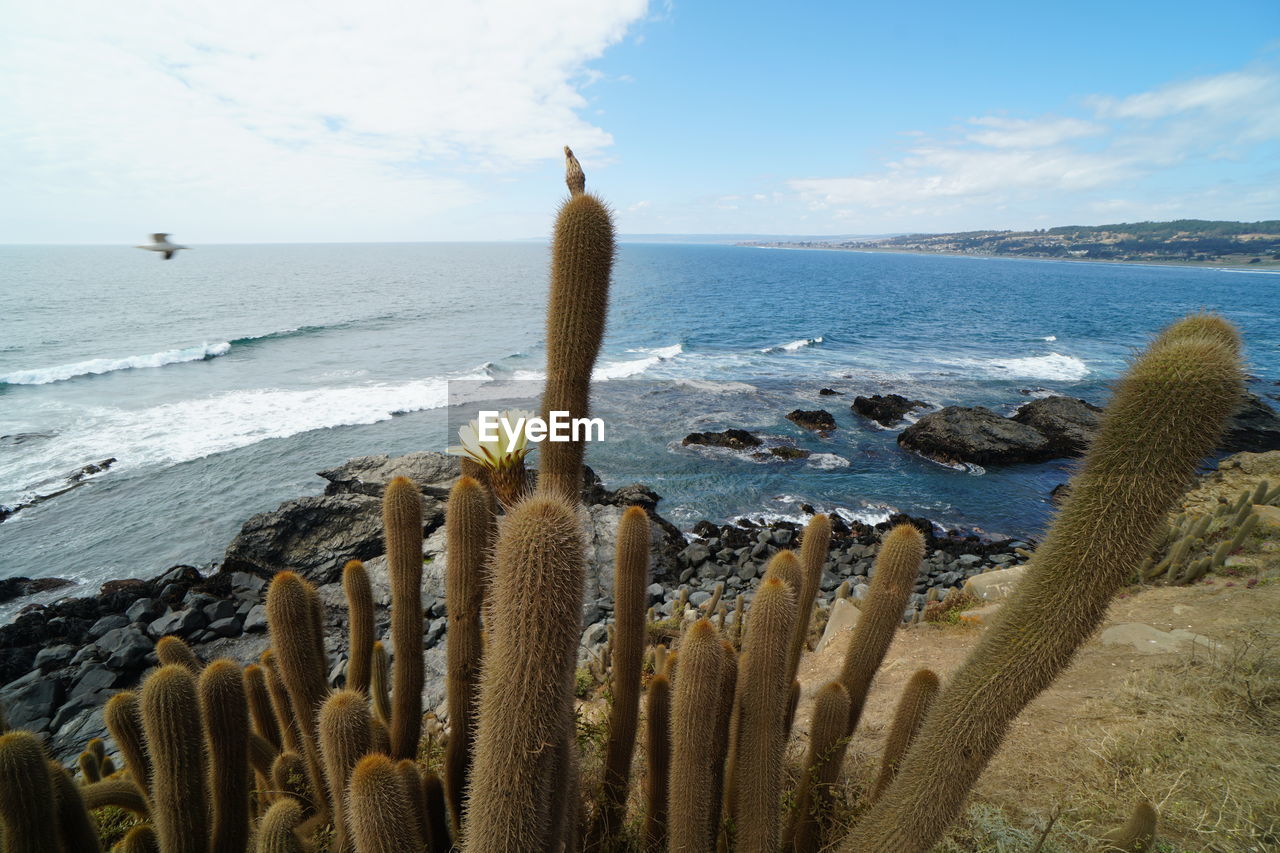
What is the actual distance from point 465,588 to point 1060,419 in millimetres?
27461

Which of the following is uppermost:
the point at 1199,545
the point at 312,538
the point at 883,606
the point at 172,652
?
the point at 883,606

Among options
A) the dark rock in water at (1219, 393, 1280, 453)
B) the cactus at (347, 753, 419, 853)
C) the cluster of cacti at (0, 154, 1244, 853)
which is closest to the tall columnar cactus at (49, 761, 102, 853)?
the cluster of cacti at (0, 154, 1244, 853)

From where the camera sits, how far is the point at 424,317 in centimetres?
5178

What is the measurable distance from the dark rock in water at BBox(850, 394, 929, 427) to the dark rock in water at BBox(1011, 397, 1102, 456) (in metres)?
3.94

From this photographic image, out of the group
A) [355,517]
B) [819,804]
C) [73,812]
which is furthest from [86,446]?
[819,804]

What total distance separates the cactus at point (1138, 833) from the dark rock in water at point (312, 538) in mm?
12678

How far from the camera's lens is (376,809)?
7.16 ft

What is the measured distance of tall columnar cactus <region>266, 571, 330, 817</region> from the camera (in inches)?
127

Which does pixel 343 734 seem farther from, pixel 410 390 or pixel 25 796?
pixel 410 390

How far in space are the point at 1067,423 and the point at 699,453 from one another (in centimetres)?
1479

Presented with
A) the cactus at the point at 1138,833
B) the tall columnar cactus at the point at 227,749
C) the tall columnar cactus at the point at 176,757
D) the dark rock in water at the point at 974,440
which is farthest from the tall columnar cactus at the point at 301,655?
the dark rock in water at the point at 974,440

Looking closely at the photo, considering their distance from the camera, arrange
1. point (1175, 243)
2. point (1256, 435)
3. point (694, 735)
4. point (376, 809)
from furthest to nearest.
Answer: point (1175, 243) → point (1256, 435) → point (694, 735) → point (376, 809)

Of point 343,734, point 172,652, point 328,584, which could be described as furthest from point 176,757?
point 328,584

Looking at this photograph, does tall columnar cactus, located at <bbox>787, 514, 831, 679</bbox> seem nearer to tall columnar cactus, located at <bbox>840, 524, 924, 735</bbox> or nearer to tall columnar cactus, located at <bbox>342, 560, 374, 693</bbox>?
tall columnar cactus, located at <bbox>840, 524, 924, 735</bbox>
